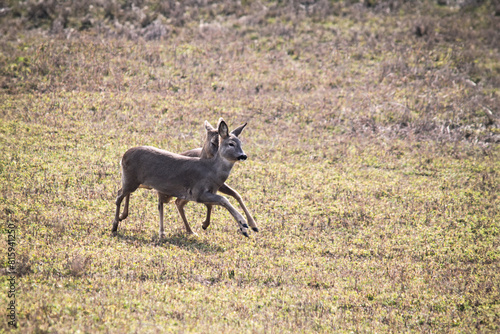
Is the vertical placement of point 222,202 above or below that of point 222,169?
below

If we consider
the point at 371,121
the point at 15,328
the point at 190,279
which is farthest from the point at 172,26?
the point at 15,328

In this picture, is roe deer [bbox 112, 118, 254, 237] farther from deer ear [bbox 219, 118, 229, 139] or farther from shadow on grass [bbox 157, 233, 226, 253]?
shadow on grass [bbox 157, 233, 226, 253]

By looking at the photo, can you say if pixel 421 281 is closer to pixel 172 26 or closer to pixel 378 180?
pixel 378 180

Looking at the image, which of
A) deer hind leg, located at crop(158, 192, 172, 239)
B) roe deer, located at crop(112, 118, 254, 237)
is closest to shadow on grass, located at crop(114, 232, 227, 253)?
deer hind leg, located at crop(158, 192, 172, 239)

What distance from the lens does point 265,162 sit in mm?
18703

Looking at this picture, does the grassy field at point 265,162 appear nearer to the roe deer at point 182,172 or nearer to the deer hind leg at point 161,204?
the deer hind leg at point 161,204

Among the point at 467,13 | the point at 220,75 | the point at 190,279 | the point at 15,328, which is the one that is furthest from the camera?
the point at 467,13

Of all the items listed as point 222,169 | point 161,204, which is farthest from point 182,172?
point 161,204

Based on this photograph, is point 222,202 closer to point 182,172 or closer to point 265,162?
point 182,172

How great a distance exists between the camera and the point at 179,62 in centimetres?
2689

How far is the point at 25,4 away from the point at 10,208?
23561 mm

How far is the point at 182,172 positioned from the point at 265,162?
7.04 metres

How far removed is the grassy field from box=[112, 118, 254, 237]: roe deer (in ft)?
3.35

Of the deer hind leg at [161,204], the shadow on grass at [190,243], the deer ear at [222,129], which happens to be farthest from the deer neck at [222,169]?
the deer hind leg at [161,204]
